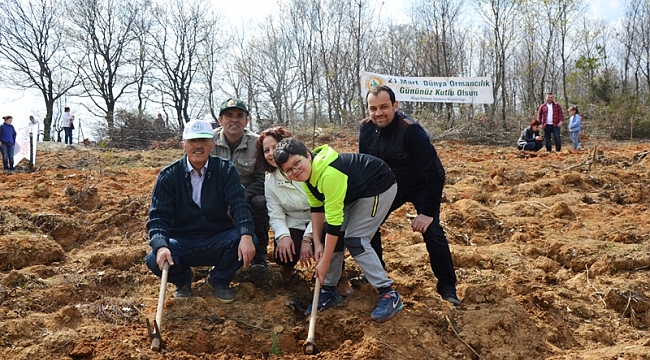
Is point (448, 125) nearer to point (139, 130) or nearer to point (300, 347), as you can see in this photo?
point (139, 130)

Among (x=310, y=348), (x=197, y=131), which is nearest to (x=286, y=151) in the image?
(x=197, y=131)

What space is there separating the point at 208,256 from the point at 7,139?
10.2 m

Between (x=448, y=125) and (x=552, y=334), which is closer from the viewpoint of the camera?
(x=552, y=334)

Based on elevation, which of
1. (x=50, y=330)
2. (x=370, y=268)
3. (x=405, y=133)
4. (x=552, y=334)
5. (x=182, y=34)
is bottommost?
(x=552, y=334)

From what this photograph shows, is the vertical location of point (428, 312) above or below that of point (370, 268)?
below

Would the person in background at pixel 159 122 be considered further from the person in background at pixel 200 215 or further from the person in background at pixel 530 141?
the person in background at pixel 200 215

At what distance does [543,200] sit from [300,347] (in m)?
4.40

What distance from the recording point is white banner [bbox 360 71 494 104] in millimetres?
15289

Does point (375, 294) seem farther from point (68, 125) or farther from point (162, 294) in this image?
point (68, 125)

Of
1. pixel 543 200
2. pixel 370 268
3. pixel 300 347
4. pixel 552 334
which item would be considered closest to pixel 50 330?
pixel 300 347

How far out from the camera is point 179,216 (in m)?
3.61

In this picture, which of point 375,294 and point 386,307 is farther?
point 375,294

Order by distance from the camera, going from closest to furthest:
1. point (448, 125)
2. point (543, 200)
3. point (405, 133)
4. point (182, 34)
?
point (405, 133)
point (543, 200)
point (448, 125)
point (182, 34)

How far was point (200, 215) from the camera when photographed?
3.62 meters
